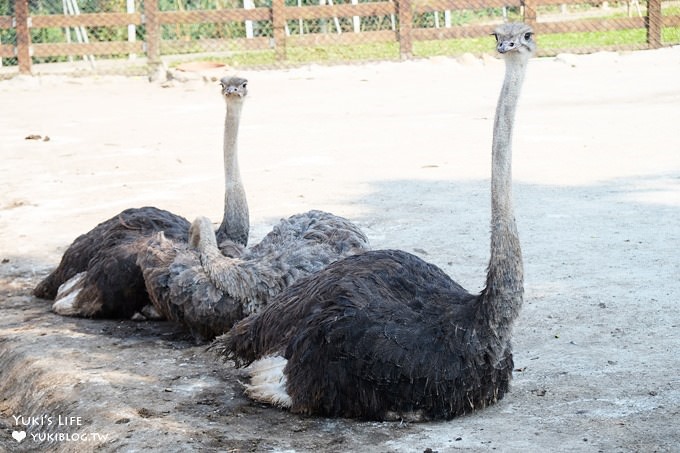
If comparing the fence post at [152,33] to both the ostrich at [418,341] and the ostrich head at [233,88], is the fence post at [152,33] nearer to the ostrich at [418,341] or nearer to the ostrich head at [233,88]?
the ostrich head at [233,88]

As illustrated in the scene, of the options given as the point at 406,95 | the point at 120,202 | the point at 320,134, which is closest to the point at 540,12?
the point at 406,95

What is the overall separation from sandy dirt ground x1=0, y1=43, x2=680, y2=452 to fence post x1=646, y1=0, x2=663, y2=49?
113 inches

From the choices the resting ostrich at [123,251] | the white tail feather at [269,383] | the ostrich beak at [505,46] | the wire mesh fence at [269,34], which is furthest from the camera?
the wire mesh fence at [269,34]

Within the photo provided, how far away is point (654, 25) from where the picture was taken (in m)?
18.1

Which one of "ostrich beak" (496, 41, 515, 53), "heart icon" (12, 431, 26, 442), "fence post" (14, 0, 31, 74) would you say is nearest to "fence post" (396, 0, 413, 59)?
"fence post" (14, 0, 31, 74)

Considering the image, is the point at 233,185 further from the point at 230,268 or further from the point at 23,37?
the point at 23,37

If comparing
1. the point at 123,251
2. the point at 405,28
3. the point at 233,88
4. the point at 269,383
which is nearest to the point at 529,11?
the point at 405,28

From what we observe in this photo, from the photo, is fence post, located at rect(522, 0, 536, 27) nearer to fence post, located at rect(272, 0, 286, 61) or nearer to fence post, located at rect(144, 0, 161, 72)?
fence post, located at rect(272, 0, 286, 61)

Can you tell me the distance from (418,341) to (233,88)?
8.16 ft

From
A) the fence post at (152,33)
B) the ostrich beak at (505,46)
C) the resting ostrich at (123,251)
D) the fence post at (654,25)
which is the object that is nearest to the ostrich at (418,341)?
the ostrich beak at (505,46)

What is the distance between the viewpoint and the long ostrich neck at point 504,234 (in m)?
3.73

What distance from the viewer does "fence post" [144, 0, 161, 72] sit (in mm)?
17703

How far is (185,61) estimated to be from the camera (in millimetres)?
18406

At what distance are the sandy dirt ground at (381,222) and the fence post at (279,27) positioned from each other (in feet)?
7.38
